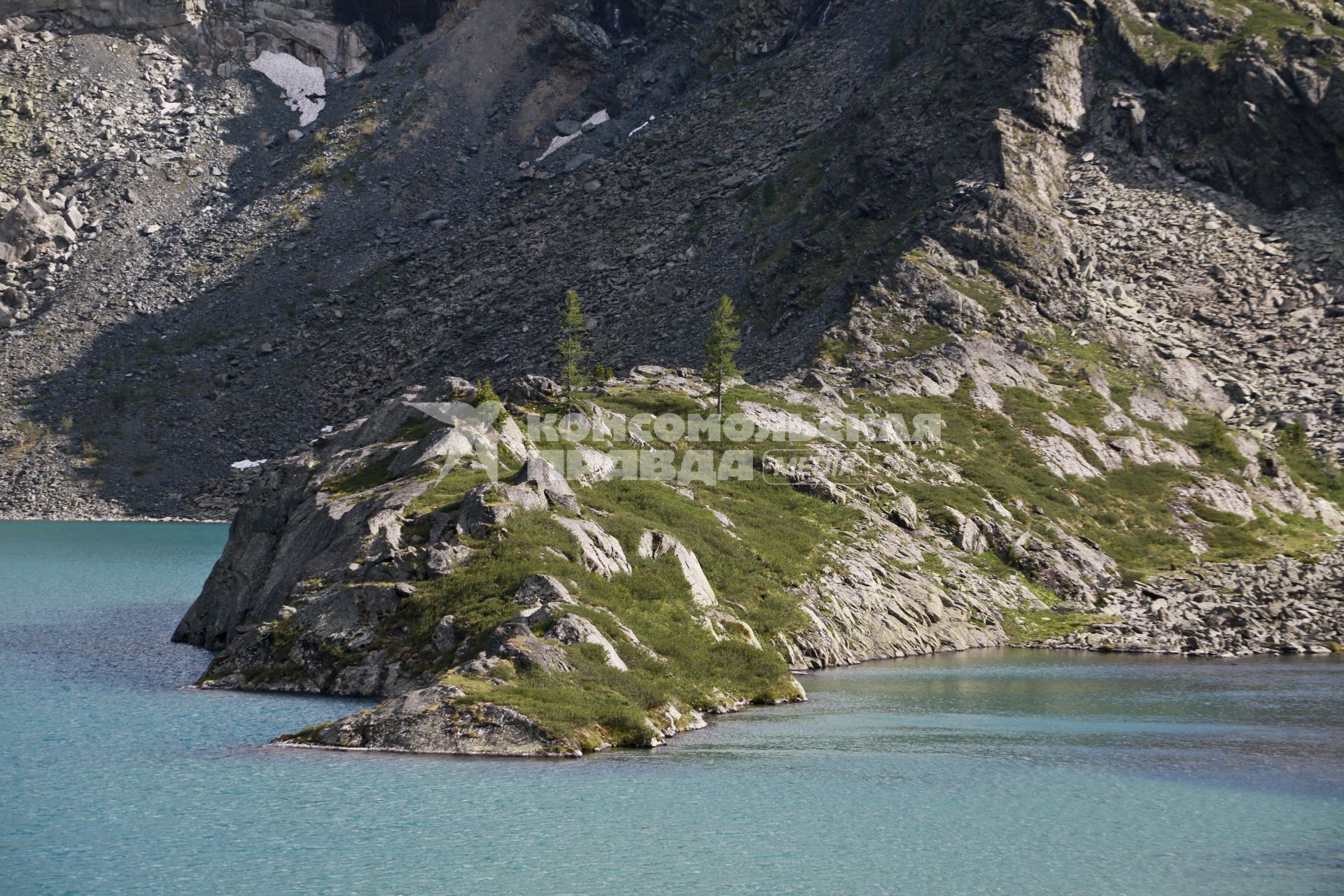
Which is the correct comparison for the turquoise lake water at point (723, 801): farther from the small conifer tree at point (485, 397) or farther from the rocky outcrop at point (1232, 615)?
the small conifer tree at point (485, 397)

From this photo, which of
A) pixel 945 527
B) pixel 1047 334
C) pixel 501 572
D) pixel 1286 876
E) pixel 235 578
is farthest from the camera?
pixel 1047 334

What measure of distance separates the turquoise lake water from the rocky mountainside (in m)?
4.33

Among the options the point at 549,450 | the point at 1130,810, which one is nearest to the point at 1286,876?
the point at 1130,810

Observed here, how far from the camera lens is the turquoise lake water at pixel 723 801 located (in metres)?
28.1

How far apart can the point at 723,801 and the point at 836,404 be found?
237 ft

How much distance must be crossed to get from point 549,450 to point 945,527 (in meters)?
28.8

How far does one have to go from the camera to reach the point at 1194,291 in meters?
136

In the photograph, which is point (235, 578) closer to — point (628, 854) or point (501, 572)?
point (501, 572)

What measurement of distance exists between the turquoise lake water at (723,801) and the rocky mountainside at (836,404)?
14.2ft

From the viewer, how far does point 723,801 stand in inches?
1366
